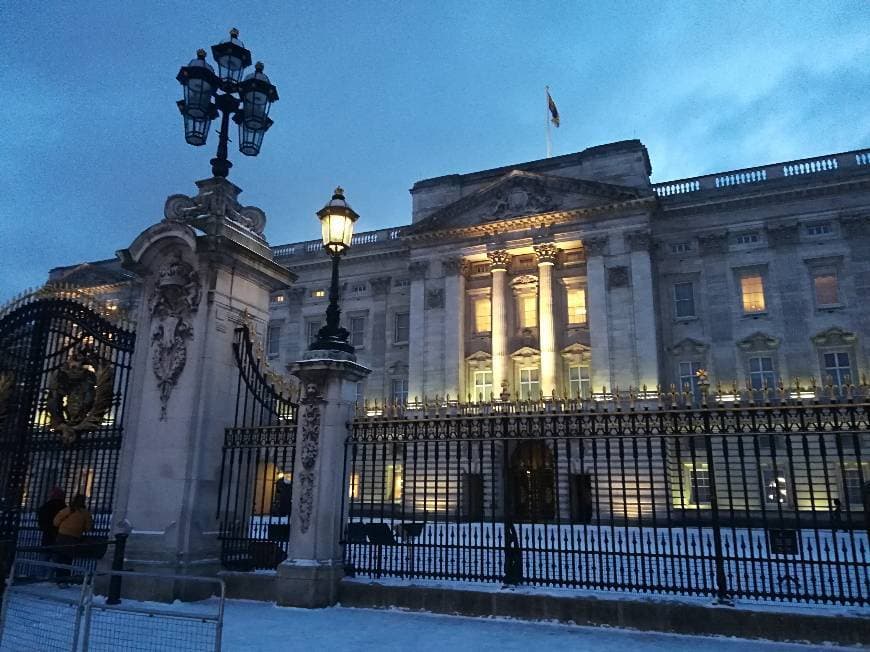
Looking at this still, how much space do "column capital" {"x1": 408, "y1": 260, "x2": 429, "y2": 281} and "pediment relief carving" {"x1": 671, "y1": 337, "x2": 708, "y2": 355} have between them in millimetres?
17153

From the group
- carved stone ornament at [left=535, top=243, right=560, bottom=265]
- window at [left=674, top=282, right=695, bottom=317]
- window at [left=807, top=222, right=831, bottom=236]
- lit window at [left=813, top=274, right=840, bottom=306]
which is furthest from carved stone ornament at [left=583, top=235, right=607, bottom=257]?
lit window at [left=813, top=274, right=840, bottom=306]

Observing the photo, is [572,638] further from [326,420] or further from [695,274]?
[695,274]

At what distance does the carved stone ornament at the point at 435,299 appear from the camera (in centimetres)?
4412

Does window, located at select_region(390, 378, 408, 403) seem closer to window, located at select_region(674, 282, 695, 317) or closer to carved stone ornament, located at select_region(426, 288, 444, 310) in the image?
carved stone ornament, located at select_region(426, 288, 444, 310)

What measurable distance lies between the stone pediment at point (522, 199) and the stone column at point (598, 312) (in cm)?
270

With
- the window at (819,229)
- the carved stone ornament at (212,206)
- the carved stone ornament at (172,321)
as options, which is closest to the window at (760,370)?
the window at (819,229)

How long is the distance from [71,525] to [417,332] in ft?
111

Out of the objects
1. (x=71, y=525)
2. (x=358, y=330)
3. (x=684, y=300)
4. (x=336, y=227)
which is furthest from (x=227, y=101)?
(x=358, y=330)

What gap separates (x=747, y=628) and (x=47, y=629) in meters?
8.56

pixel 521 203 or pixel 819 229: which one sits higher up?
pixel 521 203

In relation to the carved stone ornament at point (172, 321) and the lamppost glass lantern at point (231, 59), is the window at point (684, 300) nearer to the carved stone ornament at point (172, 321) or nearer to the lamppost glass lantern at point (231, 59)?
the lamppost glass lantern at point (231, 59)

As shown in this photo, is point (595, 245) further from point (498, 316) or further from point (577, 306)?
A: point (498, 316)

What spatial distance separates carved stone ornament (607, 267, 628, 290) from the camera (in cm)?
3928

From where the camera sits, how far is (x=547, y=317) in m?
40.5
